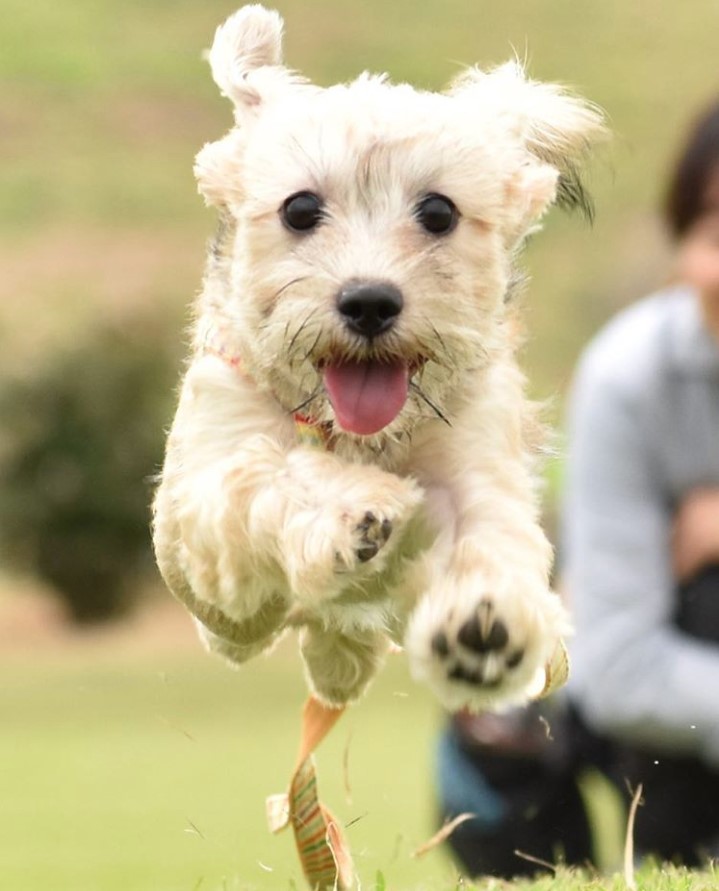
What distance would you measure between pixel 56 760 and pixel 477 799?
8039mm

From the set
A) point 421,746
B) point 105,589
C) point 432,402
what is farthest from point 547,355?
point 432,402

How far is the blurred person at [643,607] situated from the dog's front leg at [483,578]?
2842mm

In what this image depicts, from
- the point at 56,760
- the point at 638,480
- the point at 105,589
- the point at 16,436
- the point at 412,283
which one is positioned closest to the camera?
the point at 412,283

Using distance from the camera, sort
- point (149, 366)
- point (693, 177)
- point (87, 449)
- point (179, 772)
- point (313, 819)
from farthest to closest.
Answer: point (87, 449), point (149, 366), point (179, 772), point (693, 177), point (313, 819)

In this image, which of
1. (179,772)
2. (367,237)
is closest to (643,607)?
(367,237)

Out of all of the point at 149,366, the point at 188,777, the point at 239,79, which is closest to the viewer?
the point at 239,79

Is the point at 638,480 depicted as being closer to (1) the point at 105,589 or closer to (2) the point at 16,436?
(2) the point at 16,436

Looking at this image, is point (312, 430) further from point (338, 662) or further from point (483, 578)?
point (338, 662)

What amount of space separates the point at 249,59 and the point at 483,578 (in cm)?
111

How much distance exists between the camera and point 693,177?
5691 mm

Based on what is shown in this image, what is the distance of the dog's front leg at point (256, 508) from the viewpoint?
2.73m

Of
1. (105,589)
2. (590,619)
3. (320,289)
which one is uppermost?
(320,289)

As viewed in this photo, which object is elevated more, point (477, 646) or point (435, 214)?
point (435, 214)

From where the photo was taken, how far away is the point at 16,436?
2050 centimetres
